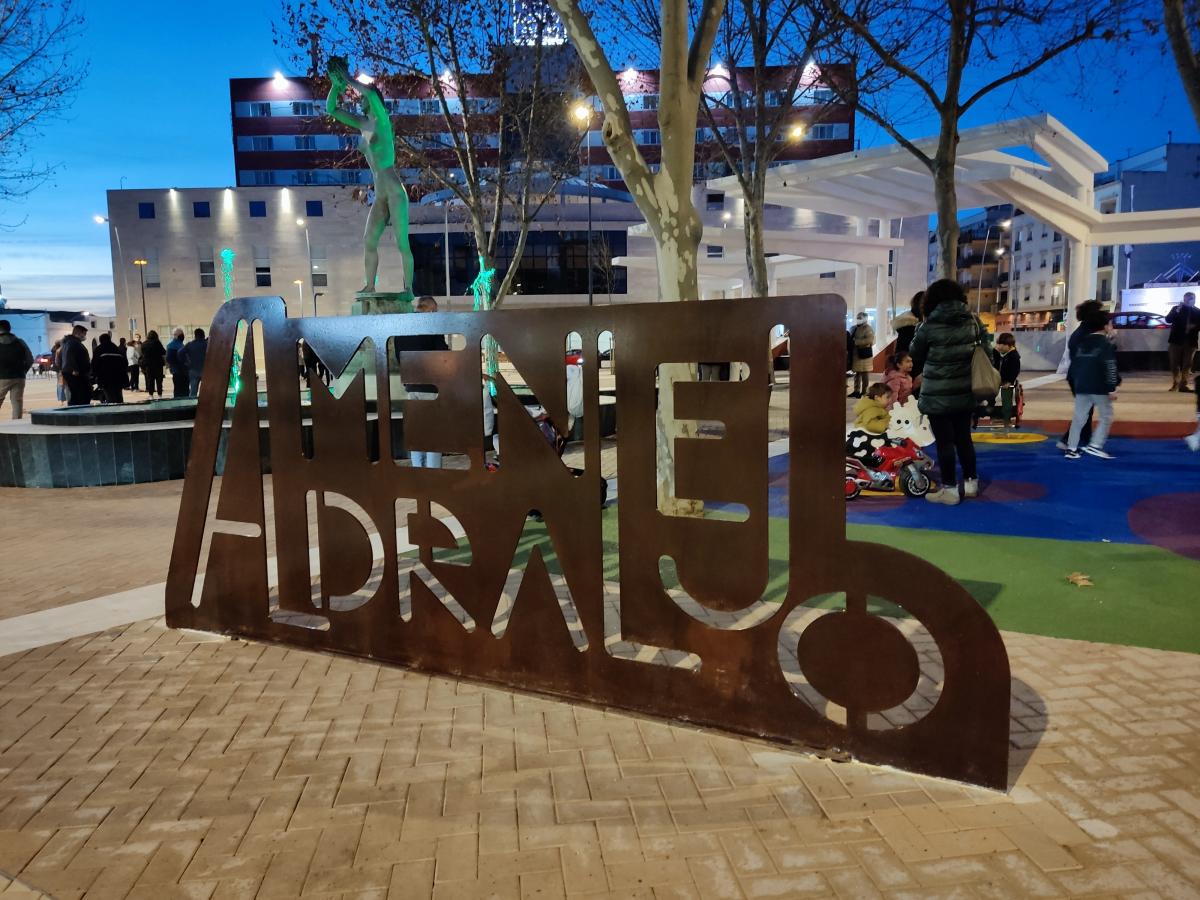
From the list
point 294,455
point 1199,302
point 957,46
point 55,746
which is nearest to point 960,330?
point 294,455

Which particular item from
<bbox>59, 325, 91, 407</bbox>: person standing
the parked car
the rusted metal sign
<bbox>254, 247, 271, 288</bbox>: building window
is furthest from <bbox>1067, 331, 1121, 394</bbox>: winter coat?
<bbox>254, 247, 271, 288</bbox>: building window

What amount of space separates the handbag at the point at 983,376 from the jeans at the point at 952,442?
26 centimetres

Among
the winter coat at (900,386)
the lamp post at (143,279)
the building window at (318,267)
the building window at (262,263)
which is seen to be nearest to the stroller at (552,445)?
the winter coat at (900,386)

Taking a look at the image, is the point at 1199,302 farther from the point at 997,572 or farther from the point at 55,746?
the point at 55,746

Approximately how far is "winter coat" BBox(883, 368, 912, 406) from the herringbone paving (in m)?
5.80

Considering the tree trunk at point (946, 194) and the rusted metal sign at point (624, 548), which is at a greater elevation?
the tree trunk at point (946, 194)

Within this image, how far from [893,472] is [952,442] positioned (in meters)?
0.74

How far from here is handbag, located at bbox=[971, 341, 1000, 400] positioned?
21.9 feet

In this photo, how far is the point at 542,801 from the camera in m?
2.84

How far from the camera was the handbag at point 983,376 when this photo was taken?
668cm

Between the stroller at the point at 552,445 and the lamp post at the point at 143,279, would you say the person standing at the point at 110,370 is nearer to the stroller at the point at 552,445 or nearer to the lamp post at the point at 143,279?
the stroller at the point at 552,445

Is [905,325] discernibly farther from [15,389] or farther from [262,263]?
[262,263]

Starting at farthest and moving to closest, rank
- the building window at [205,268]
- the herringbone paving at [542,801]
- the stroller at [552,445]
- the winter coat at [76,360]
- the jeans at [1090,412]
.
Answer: the building window at [205,268] < the winter coat at [76,360] < the jeans at [1090,412] < the stroller at [552,445] < the herringbone paving at [542,801]

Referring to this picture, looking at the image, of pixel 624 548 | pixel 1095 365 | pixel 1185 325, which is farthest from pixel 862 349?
pixel 624 548
